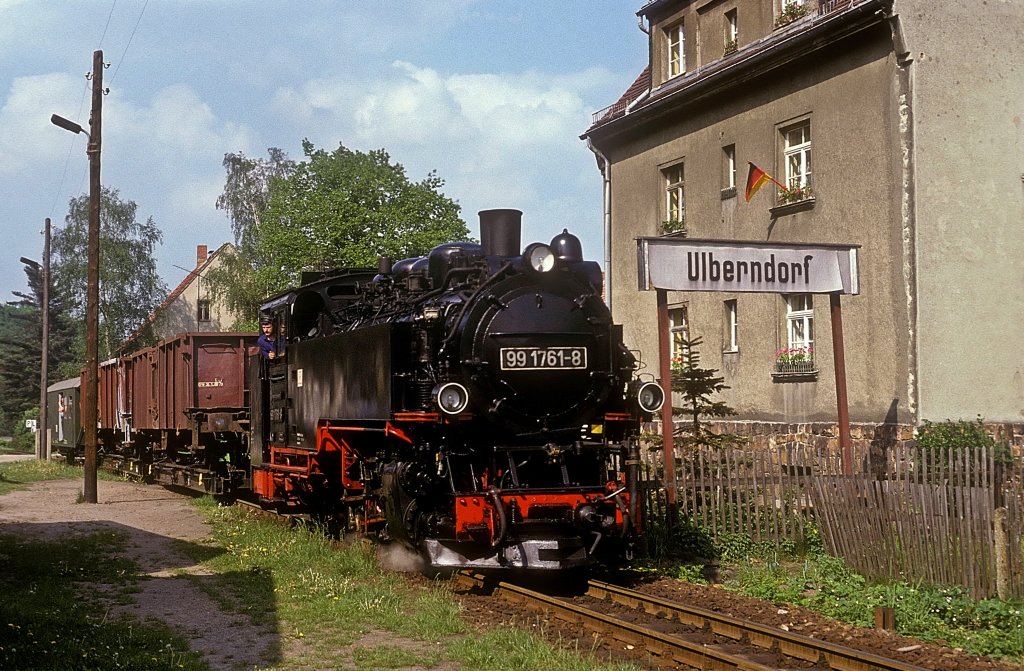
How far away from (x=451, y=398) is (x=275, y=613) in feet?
7.41

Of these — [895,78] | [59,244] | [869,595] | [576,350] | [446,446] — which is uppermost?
[59,244]

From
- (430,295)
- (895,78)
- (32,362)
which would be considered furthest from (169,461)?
(32,362)

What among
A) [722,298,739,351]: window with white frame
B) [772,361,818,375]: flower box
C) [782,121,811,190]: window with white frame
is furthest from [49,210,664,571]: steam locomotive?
[722,298,739,351]: window with white frame

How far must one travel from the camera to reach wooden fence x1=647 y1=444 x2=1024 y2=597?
8.87 metres

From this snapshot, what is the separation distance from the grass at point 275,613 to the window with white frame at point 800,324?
9342mm

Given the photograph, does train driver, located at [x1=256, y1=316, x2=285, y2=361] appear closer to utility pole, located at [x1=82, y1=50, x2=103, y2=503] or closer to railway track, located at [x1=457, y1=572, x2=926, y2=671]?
utility pole, located at [x1=82, y1=50, x2=103, y2=503]

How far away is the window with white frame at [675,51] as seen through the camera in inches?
870

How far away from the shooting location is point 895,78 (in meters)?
17.0

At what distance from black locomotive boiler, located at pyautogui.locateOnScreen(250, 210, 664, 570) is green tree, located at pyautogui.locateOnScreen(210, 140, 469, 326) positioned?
94.5ft

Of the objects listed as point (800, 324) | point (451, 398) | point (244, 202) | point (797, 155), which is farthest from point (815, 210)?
point (244, 202)

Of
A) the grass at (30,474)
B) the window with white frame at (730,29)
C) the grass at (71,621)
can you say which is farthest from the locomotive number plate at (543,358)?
the grass at (30,474)

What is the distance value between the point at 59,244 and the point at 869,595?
54.0 metres

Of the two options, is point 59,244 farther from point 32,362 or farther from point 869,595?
point 869,595

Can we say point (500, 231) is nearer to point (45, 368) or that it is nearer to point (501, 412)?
point (501, 412)
